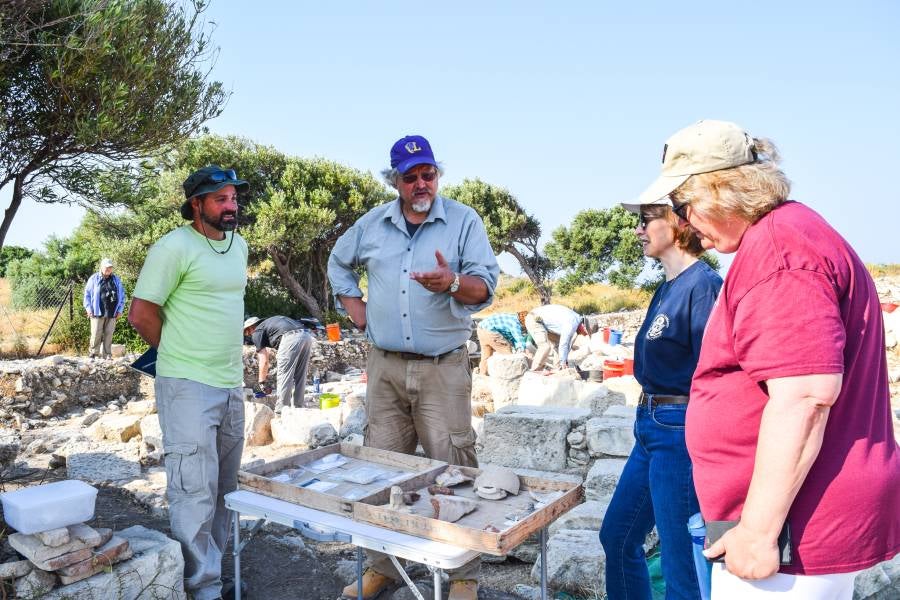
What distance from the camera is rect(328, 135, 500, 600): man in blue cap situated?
3.50 m

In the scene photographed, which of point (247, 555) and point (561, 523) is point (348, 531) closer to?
point (247, 555)

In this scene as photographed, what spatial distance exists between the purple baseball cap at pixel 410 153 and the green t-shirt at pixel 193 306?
3.48 ft

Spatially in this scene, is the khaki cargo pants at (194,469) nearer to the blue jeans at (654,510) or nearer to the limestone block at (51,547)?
the limestone block at (51,547)

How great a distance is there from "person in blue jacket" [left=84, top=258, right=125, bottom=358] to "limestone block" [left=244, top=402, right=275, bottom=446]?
6416mm

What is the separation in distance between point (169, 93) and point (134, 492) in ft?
Answer: 10.4

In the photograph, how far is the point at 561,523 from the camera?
4.50 m

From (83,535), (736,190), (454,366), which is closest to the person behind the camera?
(736,190)

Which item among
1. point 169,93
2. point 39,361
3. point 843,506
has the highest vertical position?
point 169,93

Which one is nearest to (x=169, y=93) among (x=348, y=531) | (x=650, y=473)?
(x=348, y=531)

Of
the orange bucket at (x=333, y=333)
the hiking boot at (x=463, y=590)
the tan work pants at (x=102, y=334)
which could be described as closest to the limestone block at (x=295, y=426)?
the hiking boot at (x=463, y=590)

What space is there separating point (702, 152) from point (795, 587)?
101 cm

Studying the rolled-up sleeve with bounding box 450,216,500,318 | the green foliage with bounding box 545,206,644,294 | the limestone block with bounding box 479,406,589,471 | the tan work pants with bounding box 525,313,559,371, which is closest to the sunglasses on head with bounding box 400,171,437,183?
the rolled-up sleeve with bounding box 450,216,500,318

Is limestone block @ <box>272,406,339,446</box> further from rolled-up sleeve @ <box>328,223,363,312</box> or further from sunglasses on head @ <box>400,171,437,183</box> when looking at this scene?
sunglasses on head @ <box>400,171,437,183</box>

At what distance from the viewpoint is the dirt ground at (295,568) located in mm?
3805
